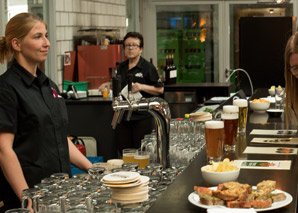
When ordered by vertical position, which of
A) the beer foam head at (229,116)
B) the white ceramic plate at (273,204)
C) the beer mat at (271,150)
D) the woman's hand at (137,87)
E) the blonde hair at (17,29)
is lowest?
the beer mat at (271,150)

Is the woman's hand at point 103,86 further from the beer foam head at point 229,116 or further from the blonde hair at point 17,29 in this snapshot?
the beer foam head at point 229,116

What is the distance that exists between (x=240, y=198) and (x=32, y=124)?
1.59m

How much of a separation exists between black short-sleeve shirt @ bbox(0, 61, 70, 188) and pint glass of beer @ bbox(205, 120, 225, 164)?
0.99 metres

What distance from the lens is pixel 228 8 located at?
11.6 metres

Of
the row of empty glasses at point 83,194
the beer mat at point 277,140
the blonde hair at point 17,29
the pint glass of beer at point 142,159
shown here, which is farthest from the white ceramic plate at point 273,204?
the blonde hair at point 17,29

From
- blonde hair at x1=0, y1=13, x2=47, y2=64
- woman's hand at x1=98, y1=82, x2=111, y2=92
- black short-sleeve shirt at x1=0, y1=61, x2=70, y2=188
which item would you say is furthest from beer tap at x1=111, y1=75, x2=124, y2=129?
woman's hand at x1=98, y1=82, x2=111, y2=92

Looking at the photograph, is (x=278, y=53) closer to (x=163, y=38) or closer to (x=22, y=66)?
(x=163, y=38)

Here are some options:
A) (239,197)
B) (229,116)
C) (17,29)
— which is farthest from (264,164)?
(17,29)

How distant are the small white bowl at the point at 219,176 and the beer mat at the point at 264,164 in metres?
0.30

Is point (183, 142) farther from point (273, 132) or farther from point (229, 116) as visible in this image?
point (273, 132)

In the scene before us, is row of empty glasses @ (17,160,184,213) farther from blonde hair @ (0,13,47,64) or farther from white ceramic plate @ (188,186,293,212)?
blonde hair @ (0,13,47,64)

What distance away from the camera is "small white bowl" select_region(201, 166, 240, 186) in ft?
6.49

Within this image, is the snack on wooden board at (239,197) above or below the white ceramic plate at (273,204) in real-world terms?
above

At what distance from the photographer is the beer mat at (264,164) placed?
7.48ft
